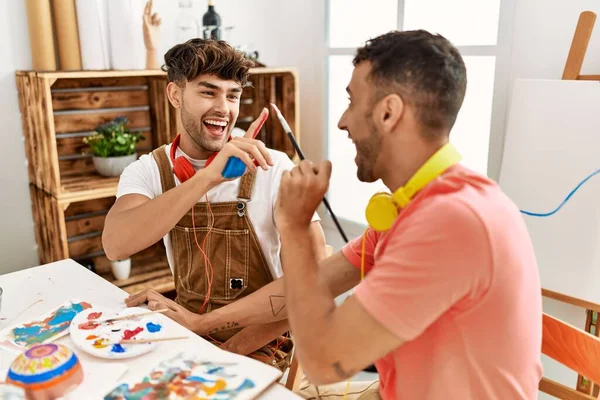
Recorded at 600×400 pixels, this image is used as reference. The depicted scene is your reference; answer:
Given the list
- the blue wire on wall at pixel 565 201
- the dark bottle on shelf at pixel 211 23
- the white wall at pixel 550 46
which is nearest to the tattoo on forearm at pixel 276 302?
the blue wire on wall at pixel 565 201

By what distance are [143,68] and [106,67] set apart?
0.20m

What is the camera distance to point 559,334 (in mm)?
1196

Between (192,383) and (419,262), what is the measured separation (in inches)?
20.0

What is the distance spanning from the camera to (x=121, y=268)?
254 cm

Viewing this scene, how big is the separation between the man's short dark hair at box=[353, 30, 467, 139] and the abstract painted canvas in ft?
1.89

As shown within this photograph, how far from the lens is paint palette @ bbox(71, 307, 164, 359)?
3.66 feet

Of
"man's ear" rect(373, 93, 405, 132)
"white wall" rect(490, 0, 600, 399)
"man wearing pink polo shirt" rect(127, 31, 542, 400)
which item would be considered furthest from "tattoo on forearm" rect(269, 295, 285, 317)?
"white wall" rect(490, 0, 600, 399)

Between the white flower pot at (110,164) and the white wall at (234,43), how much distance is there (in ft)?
1.21

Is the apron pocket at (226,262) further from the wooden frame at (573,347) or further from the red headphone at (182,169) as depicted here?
the wooden frame at (573,347)

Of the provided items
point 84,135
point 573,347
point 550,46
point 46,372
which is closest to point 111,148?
point 84,135

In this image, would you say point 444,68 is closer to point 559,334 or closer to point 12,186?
point 559,334

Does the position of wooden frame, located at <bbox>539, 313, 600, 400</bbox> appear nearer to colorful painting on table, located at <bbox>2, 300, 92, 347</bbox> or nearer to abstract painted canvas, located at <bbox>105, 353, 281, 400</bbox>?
abstract painted canvas, located at <bbox>105, 353, 281, 400</bbox>

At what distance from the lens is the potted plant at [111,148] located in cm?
245

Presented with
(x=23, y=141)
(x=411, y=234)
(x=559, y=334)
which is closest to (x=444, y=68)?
(x=411, y=234)
